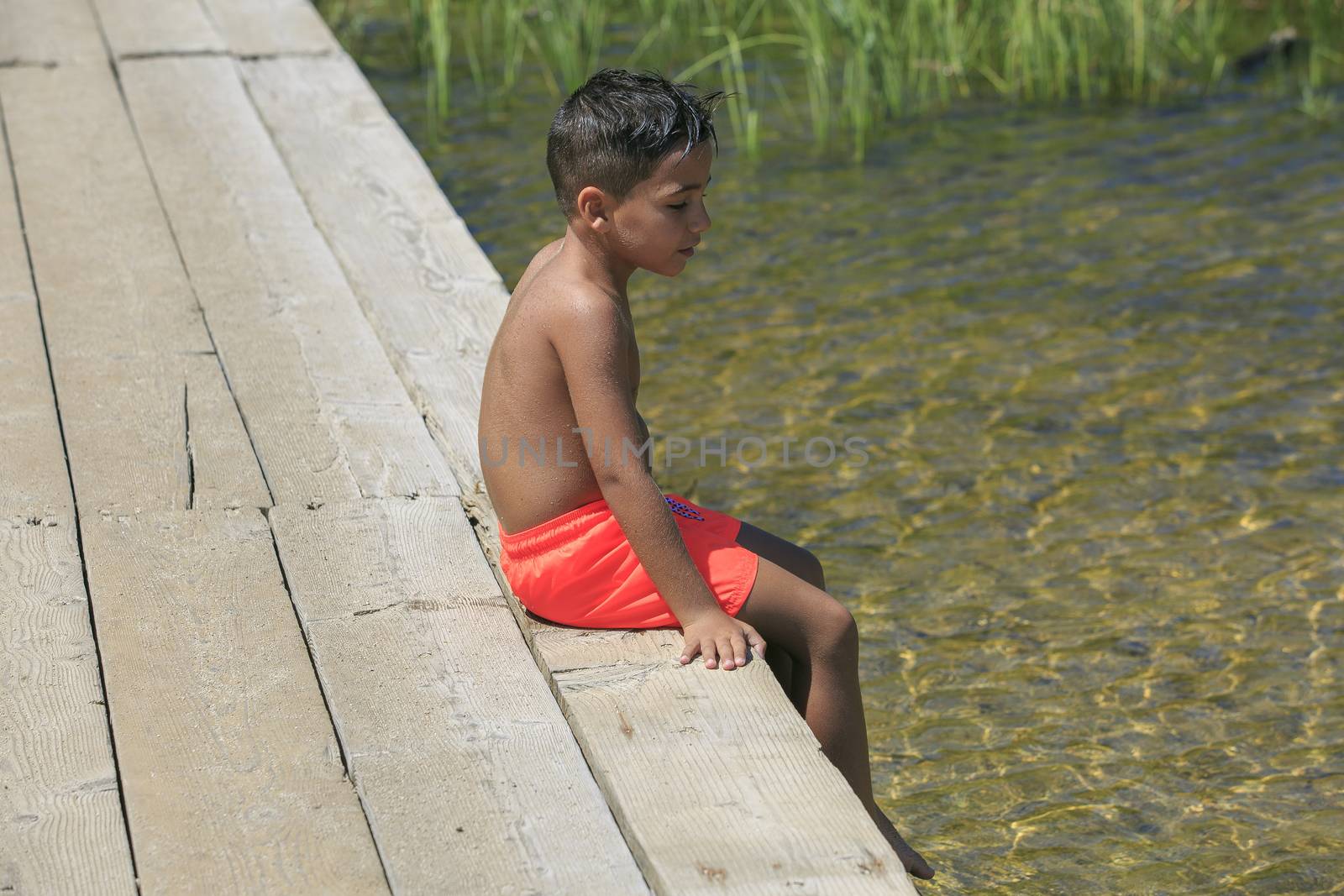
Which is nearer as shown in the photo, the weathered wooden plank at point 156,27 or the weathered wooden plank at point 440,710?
the weathered wooden plank at point 440,710

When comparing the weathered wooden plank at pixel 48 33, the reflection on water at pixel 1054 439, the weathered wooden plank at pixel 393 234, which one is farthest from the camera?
the weathered wooden plank at pixel 48 33

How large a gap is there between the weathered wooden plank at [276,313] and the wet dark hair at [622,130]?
2.45 ft

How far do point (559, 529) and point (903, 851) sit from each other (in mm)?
790

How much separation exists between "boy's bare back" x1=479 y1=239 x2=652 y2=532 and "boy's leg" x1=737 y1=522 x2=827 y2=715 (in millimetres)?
274

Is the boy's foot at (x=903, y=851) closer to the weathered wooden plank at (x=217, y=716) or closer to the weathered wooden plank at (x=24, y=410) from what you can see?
the weathered wooden plank at (x=217, y=716)

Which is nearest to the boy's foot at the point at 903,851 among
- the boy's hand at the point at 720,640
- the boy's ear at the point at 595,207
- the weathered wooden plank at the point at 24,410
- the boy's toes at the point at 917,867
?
the boy's toes at the point at 917,867

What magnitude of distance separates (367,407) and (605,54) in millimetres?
4725

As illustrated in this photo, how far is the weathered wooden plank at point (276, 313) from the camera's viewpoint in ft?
9.52

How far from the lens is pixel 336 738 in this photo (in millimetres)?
2109

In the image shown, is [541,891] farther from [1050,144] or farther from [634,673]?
[1050,144]

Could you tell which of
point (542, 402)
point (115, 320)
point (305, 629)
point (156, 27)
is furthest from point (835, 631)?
point (156, 27)

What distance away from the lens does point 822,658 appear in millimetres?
2461

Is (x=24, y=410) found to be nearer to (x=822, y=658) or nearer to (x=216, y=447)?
(x=216, y=447)

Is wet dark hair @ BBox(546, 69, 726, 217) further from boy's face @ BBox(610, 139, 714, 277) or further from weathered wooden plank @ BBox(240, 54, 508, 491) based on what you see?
weathered wooden plank @ BBox(240, 54, 508, 491)
